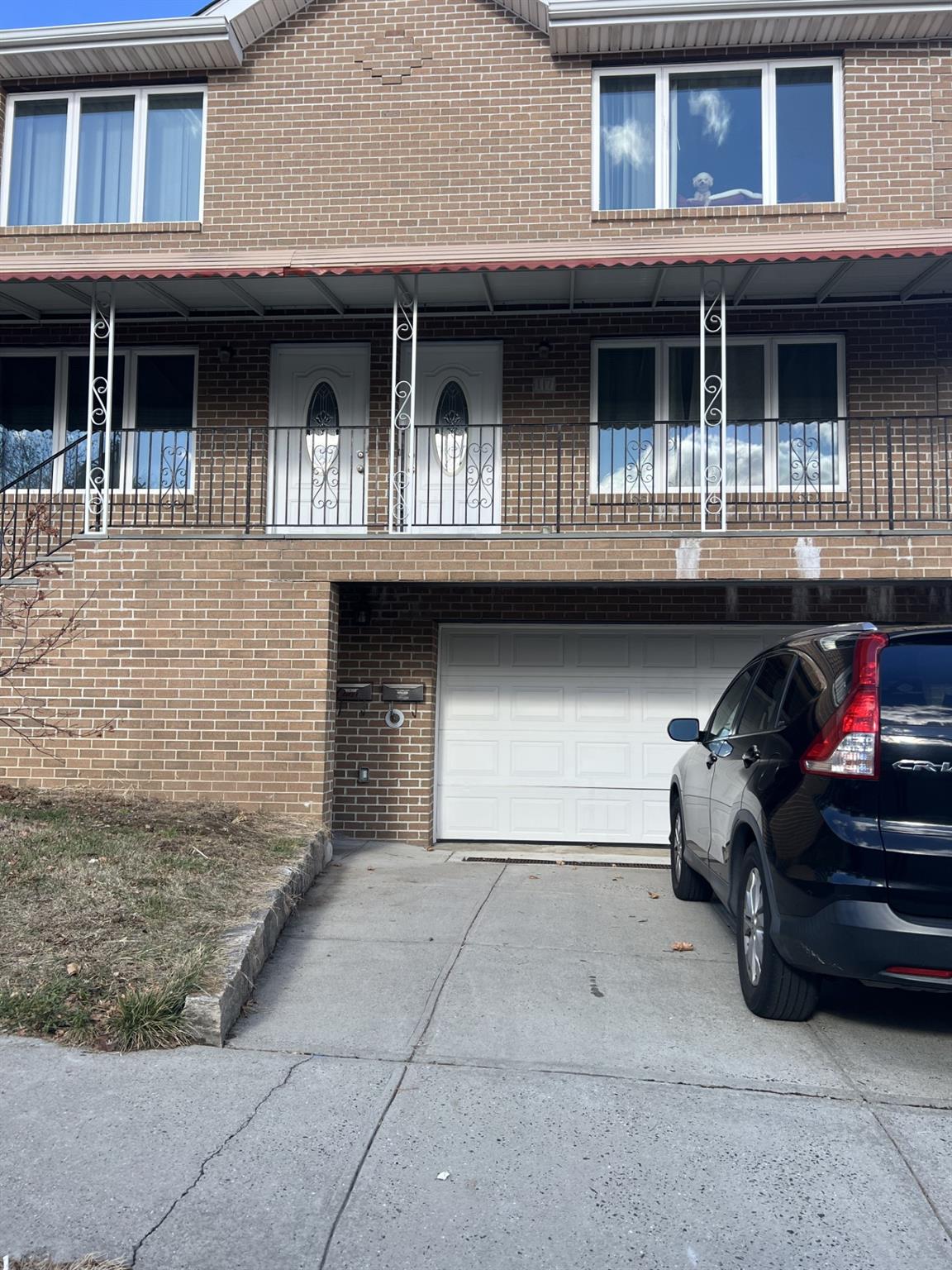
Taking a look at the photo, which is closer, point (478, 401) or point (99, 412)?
point (99, 412)

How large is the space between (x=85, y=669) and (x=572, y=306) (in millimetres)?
5420

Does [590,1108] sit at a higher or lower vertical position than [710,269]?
lower

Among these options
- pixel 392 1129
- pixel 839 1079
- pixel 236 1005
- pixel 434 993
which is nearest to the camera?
pixel 392 1129

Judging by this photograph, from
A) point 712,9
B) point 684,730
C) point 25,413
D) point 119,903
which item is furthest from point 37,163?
point 684,730

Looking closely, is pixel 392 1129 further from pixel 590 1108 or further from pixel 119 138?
pixel 119 138

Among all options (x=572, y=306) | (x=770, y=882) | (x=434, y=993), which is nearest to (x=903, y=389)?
(x=572, y=306)

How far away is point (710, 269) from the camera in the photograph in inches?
344

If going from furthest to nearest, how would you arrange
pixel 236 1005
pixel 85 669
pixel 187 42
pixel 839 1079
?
1. pixel 187 42
2. pixel 85 669
3. pixel 236 1005
4. pixel 839 1079

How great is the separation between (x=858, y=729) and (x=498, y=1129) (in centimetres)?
202

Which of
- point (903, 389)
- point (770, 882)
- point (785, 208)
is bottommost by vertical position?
point (770, 882)

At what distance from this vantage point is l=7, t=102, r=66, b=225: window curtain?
1077 cm

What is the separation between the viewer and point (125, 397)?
1031 cm

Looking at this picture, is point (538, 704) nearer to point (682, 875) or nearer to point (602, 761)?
point (602, 761)

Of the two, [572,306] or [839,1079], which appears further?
[572,306]
